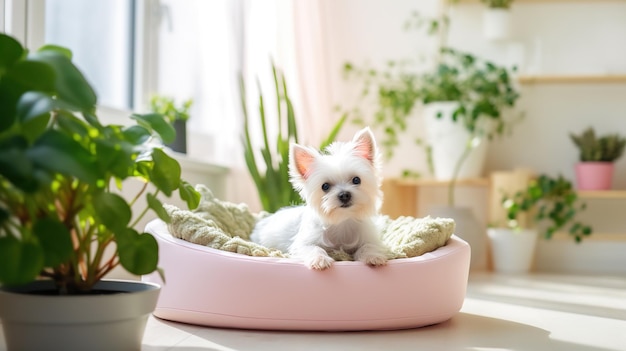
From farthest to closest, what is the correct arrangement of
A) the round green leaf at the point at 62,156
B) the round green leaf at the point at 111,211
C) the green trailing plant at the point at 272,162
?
the green trailing plant at the point at 272,162, the round green leaf at the point at 111,211, the round green leaf at the point at 62,156

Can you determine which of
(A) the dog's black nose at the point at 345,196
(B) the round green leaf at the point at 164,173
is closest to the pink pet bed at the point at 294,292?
(A) the dog's black nose at the point at 345,196

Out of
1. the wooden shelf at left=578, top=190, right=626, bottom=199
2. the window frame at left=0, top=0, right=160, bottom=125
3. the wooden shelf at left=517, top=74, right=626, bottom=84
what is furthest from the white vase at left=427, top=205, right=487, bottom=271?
the window frame at left=0, top=0, right=160, bottom=125

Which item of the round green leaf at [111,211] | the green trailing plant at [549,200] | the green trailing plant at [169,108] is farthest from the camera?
the green trailing plant at [549,200]

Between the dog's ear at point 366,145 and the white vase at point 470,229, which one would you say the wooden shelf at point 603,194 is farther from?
the dog's ear at point 366,145

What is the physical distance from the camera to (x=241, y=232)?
2979 mm

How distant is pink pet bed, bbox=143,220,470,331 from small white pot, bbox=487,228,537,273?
2.34 metres

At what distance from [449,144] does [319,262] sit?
2.64m

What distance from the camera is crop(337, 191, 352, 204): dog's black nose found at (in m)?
2.37

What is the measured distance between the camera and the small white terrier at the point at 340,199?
7.84ft

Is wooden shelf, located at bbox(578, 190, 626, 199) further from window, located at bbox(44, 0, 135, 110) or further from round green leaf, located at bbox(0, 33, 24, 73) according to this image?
round green leaf, located at bbox(0, 33, 24, 73)

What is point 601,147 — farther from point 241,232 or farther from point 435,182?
point 241,232

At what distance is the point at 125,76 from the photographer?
4.02 m

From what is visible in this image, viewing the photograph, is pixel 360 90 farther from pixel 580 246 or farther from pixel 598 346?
pixel 598 346

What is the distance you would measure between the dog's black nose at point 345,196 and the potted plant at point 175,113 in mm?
1658
